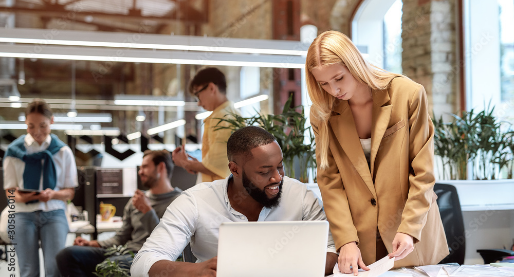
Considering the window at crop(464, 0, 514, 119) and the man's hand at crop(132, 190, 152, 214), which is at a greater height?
the window at crop(464, 0, 514, 119)

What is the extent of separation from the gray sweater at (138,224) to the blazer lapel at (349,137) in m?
1.66

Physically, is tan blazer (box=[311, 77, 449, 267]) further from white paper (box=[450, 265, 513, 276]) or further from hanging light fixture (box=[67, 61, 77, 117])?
hanging light fixture (box=[67, 61, 77, 117])

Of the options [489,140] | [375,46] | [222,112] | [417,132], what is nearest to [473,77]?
[489,140]

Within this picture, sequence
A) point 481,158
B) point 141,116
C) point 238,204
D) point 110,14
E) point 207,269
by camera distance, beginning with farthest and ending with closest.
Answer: point 141,116, point 110,14, point 481,158, point 238,204, point 207,269

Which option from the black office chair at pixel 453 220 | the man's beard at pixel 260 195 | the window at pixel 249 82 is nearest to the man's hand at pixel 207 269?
the man's beard at pixel 260 195

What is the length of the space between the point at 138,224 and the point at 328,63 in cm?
201

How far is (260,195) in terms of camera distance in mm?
1646

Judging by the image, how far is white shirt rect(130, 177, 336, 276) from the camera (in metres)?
1.54

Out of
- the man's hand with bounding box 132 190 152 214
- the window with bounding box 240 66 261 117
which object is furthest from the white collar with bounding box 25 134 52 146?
the window with bounding box 240 66 261 117

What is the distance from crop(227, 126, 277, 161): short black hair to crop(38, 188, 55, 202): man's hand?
1.89m

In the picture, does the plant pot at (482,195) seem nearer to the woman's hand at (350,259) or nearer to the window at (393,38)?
the woman's hand at (350,259)

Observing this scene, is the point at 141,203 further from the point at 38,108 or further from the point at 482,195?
the point at 482,195

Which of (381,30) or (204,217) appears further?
(381,30)

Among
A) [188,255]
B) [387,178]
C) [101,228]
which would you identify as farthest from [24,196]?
[387,178]
